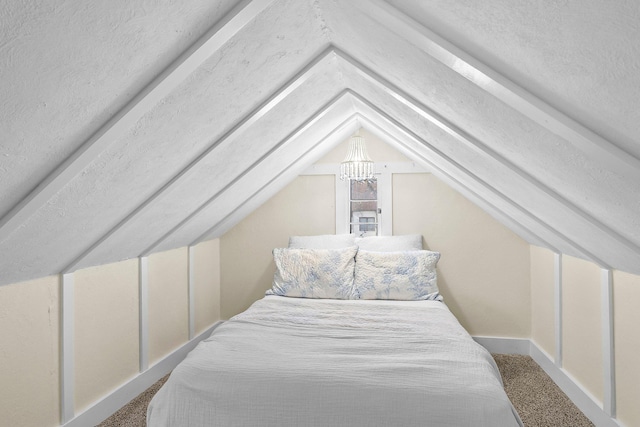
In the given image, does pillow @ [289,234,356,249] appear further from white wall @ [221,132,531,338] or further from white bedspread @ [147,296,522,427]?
white bedspread @ [147,296,522,427]

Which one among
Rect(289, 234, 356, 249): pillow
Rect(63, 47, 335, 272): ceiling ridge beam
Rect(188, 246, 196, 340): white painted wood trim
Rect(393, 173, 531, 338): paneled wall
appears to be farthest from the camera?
Rect(289, 234, 356, 249): pillow

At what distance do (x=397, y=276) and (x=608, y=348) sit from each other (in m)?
1.42

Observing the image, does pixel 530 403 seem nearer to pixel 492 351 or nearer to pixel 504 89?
pixel 492 351

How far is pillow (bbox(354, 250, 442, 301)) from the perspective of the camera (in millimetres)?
3322

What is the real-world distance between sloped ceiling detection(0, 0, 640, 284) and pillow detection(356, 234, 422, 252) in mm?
1237

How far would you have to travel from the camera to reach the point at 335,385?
6.04 feet

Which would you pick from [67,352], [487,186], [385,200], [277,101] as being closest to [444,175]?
[385,200]

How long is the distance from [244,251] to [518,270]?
238 centimetres

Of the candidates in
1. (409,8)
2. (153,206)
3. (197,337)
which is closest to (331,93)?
(153,206)

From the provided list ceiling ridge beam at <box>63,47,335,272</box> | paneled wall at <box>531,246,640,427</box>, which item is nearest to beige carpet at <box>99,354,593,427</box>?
paneled wall at <box>531,246,640,427</box>

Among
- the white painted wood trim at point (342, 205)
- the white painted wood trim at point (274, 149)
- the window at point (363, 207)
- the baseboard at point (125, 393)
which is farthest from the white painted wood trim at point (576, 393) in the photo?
the baseboard at point (125, 393)

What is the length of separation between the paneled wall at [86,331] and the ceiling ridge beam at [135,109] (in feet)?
2.32

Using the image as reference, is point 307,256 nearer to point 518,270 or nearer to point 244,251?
point 244,251

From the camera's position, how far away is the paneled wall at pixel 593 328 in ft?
6.88
